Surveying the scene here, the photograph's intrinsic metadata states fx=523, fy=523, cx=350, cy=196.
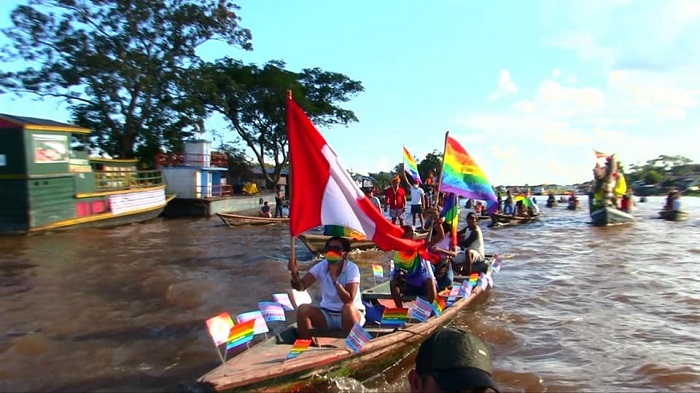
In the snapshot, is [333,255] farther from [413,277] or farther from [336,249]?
[413,277]

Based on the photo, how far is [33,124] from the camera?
18094 mm

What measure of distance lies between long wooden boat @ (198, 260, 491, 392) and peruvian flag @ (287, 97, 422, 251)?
119 cm

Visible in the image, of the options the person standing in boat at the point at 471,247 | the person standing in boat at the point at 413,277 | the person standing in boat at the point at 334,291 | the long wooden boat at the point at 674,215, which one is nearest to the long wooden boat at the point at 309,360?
the person standing in boat at the point at 334,291

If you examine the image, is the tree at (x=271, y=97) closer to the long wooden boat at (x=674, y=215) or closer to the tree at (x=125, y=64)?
the tree at (x=125, y=64)

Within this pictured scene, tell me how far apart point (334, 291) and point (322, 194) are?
46.4 inches

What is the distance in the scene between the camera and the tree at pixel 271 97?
1677 inches

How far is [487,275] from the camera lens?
10.4 metres

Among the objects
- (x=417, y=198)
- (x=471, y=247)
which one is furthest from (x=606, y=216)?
(x=471, y=247)

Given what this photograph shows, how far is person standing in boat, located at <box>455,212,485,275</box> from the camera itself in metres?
10.9

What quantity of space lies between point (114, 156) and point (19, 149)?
13.9 metres

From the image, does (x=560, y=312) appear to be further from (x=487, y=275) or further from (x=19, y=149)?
(x=19, y=149)

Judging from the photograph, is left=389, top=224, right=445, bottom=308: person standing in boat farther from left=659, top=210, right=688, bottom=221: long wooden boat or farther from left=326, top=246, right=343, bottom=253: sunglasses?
left=659, top=210, right=688, bottom=221: long wooden boat

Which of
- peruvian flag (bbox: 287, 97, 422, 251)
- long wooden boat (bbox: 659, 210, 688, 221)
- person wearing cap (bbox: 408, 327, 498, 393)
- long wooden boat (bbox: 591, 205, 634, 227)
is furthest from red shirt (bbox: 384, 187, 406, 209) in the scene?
long wooden boat (bbox: 659, 210, 688, 221)

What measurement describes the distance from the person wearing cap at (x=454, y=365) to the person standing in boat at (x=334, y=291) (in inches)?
163
